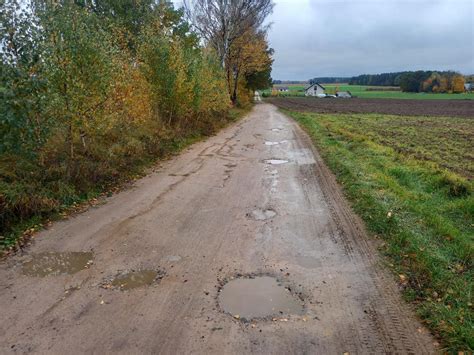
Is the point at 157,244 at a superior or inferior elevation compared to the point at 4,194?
inferior

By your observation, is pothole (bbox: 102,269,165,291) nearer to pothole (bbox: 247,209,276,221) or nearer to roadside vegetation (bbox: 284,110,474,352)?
→ pothole (bbox: 247,209,276,221)

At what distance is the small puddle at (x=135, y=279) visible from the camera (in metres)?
5.02

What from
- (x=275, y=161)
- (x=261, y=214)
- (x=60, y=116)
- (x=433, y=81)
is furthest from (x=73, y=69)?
(x=433, y=81)

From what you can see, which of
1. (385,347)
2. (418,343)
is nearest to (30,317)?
(385,347)

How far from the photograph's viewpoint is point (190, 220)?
743cm

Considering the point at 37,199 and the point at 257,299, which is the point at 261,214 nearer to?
the point at 257,299

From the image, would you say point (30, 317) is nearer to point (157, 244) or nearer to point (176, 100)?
point (157, 244)

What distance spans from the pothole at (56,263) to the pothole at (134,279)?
0.67 metres

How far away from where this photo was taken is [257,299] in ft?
15.5

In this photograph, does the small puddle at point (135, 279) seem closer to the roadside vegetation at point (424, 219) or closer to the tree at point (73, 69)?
the roadside vegetation at point (424, 219)

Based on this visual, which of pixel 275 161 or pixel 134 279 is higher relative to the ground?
pixel 134 279

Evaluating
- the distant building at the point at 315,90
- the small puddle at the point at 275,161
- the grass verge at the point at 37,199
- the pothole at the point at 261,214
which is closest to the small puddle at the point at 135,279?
the grass verge at the point at 37,199

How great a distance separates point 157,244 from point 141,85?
29.5 feet

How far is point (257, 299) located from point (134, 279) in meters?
1.75
